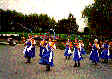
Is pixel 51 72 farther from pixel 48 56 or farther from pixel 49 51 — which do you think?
pixel 49 51

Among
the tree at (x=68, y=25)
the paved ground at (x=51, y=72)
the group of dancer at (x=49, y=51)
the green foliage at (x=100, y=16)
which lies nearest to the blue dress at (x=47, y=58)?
the group of dancer at (x=49, y=51)

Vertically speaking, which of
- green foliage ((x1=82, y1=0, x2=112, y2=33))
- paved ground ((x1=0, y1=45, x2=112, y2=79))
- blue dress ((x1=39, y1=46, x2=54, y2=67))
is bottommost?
paved ground ((x1=0, y1=45, x2=112, y2=79))

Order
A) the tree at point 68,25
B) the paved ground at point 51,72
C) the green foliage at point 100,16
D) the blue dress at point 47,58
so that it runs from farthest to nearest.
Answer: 1. the tree at point 68,25
2. the green foliage at point 100,16
3. the blue dress at point 47,58
4. the paved ground at point 51,72

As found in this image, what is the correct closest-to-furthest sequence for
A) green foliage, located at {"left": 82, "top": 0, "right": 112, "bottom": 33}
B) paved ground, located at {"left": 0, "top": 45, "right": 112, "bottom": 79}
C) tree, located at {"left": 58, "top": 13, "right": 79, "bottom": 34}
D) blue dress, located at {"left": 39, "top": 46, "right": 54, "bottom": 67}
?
1. paved ground, located at {"left": 0, "top": 45, "right": 112, "bottom": 79}
2. blue dress, located at {"left": 39, "top": 46, "right": 54, "bottom": 67}
3. green foliage, located at {"left": 82, "top": 0, "right": 112, "bottom": 33}
4. tree, located at {"left": 58, "top": 13, "right": 79, "bottom": 34}

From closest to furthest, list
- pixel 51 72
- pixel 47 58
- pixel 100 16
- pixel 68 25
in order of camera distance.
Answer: pixel 51 72, pixel 47 58, pixel 100 16, pixel 68 25

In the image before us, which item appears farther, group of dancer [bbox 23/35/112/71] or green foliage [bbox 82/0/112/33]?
green foliage [bbox 82/0/112/33]

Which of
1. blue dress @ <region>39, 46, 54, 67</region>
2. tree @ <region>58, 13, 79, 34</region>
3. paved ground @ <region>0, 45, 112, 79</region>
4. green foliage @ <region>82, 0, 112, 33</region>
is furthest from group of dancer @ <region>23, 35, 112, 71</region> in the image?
tree @ <region>58, 13, 79, 34</region>

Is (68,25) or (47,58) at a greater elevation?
(68,25)

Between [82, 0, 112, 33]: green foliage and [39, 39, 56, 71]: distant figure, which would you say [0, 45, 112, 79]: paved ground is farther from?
[82, 0, 112, 33]: green foliage

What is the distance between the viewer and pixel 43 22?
100312mm

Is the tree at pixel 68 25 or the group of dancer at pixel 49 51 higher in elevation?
the tree at pixel 68 25

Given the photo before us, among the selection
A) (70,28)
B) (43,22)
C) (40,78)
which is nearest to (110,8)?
(40,78)

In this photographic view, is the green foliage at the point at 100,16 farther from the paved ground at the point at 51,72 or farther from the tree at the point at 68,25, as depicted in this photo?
the tree at the point at 68,25

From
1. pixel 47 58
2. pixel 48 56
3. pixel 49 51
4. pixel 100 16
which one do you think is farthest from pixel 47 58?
pixel 100 16
